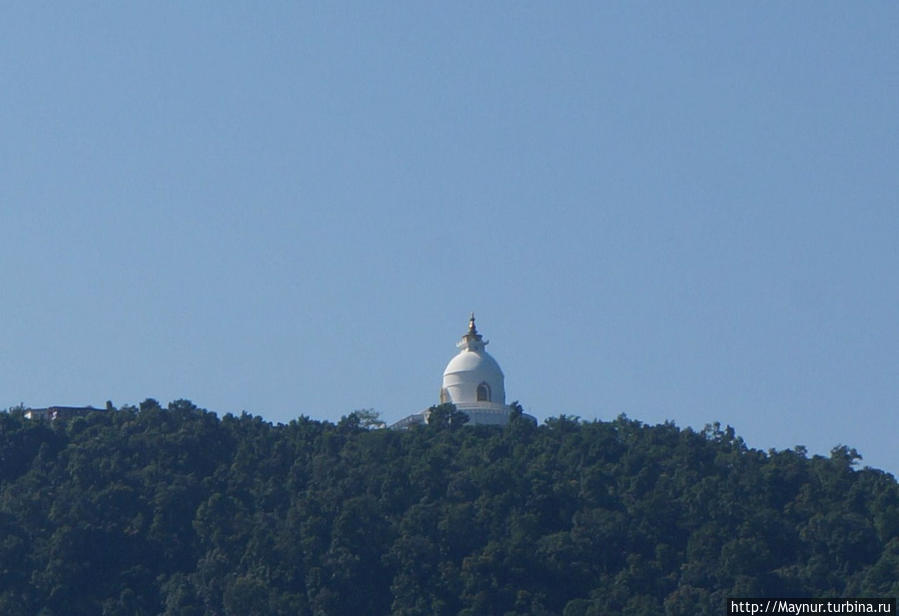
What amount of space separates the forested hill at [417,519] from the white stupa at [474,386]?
7.41 ft

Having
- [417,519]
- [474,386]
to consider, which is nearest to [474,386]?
[474,386]

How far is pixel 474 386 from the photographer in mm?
93062

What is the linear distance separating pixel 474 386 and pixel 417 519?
→ 513 inches

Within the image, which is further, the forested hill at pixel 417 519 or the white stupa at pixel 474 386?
the white stupa at pixel 474 386

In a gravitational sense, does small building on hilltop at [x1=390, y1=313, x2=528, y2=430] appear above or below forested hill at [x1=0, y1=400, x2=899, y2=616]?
above

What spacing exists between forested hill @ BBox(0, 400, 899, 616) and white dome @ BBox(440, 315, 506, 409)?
→ 145 inches

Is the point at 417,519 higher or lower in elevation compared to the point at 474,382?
lower

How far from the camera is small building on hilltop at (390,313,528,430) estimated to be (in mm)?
91812

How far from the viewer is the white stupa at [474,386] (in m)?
91.8

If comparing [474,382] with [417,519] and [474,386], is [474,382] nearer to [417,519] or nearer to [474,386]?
[474,386]

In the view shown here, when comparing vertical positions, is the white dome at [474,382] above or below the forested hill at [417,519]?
above

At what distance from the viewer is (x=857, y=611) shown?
2899 inches

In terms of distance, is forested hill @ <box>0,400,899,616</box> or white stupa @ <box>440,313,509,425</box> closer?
forested hill @ <box>0,400,899,616</box>

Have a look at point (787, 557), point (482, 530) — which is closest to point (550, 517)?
point (482, 530)
